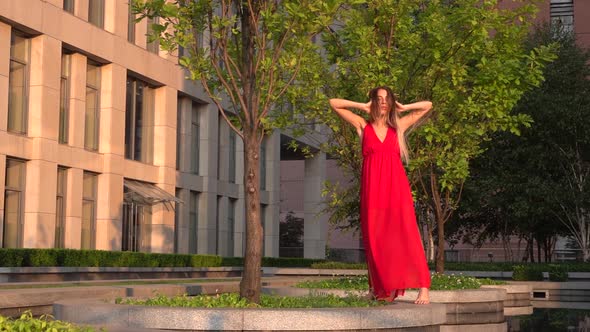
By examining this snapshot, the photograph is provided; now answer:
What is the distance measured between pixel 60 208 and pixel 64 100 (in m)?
3.60

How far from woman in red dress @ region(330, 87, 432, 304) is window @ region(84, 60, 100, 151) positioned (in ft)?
78.6

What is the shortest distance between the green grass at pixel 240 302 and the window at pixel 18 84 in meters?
18.4

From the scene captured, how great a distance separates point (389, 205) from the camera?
39.1 ft

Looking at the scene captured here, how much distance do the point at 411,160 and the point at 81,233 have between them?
16.8 meters

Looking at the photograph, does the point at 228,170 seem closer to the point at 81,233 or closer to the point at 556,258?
the point at 81,233

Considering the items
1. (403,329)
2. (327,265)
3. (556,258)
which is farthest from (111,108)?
(556,258)

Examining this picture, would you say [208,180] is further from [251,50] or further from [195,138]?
[251,50]

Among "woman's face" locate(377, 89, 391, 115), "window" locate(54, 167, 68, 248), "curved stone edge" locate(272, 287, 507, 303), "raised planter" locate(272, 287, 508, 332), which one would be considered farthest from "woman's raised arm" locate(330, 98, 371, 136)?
"window" locate(54, 167, 68, 248)

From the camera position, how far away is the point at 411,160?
20.3m

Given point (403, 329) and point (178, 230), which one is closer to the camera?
point (403, 329)

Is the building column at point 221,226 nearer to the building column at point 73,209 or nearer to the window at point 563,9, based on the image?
the building column at point 73,209

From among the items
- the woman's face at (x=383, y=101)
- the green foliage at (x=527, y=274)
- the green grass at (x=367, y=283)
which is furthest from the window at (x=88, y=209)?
the woman's face at (x=383, y=101)

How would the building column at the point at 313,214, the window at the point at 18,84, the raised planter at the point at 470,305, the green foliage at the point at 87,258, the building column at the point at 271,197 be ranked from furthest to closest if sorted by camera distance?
the building column at the point at 313,214 < the building column at the point at 271,197 < the window at the point at 18,84 < the green foliage at the point at 87,258 < the raised planter at the point at 470,305

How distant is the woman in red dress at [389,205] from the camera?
1187 cm
